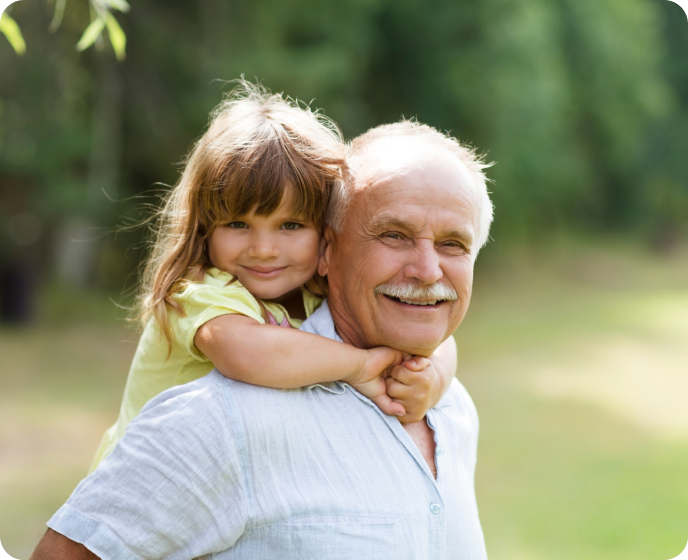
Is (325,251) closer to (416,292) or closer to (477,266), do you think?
(416,292)

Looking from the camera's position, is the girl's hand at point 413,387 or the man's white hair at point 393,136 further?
the man's white hair at point 393,136

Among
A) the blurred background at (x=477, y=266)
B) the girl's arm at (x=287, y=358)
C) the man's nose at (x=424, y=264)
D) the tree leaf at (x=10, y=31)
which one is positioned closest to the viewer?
the girl's arm at (x=287, y=358)

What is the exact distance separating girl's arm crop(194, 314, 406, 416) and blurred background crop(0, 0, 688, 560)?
2722 mm

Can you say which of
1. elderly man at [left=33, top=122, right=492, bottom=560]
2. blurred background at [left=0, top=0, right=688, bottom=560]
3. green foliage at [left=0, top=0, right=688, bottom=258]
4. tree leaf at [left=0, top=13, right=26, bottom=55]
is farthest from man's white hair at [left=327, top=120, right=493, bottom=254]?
green foliage at [left=0, top=0, right=688, bottom=258]

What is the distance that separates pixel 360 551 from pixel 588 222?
78.5 feet

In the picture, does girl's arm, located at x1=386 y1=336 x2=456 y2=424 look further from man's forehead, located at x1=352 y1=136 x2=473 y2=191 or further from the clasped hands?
man's forehead, located at x1=352 y1=136 x2=473 y2=191

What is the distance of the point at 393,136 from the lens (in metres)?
1.95

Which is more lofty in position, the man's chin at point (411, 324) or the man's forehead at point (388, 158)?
the man's forehead at point (388, 158)

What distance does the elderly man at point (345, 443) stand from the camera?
1514mm

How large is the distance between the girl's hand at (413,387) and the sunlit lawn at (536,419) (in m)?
3.44

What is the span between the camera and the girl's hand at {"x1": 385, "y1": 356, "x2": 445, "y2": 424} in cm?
180

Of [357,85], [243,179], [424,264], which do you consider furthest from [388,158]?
[357,85]

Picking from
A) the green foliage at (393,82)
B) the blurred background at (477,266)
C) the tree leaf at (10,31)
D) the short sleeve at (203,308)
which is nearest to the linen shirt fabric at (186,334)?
the short sleeve at (203,308)

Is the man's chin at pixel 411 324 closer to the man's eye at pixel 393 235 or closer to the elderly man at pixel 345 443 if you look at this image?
the elderly man at pixel 345 443
